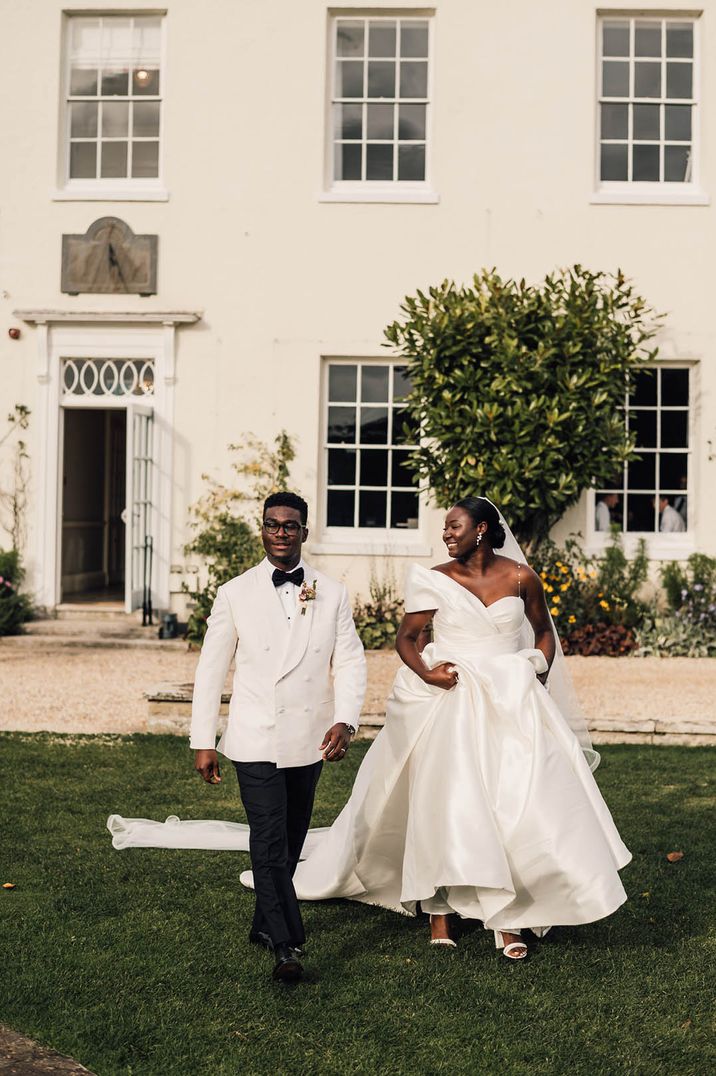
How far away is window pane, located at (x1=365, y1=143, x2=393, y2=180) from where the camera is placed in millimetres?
14531

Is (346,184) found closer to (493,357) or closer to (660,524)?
(493,357)

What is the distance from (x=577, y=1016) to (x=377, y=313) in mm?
10882

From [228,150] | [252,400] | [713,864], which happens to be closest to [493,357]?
[252,400]

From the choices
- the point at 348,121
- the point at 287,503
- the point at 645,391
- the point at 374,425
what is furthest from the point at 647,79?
the point at 287,503

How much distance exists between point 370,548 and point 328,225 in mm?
3565

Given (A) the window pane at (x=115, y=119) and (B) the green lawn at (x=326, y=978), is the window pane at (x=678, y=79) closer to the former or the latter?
(A) the window pane at (x=115, y=119)

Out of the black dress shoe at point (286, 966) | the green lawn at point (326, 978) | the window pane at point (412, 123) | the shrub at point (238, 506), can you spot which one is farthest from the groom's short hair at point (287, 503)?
the window pane at point (412, 123)

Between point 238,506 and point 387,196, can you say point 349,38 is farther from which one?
point 238,506

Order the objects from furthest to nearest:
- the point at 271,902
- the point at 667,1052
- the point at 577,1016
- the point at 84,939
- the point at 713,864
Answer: the point at 713,864 < the point at 84,939 < the point at 271,902 < the point at 577,1016 < the point at 667,1052

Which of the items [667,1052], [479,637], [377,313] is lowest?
[667,1052]

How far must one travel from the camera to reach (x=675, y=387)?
14.5 m

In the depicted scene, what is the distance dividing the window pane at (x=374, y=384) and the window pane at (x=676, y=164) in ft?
12.5

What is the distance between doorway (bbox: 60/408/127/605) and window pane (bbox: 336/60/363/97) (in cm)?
448

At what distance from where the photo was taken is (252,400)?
46.9ft
